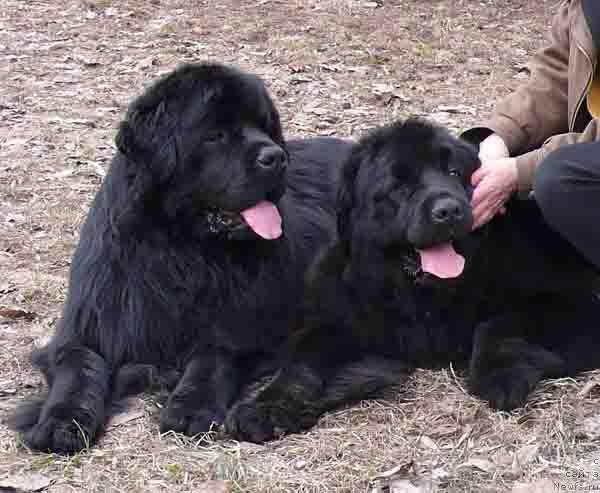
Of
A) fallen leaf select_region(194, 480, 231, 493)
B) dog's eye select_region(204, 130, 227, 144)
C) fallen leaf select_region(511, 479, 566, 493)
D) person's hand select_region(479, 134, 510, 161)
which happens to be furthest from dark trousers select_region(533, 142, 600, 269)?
fallen leaf select_region(194, 480, 231, 493)

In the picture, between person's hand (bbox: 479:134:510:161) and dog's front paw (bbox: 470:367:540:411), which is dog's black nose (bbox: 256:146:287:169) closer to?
person's hand (bbox: 479:134:510:161)

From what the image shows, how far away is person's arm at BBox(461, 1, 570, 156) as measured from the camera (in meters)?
3.80

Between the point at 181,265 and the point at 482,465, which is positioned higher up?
the point at 181,265

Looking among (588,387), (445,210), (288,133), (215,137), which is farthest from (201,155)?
(288,133)

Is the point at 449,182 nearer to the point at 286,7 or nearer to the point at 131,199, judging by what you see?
the point at 131,199

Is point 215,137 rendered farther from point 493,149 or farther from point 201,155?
point 493,149

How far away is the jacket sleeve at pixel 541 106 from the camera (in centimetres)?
380

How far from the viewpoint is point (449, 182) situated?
3.22 m

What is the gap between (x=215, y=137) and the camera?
336 centimetres

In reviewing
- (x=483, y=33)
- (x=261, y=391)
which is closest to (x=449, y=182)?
(x=261, y=391)

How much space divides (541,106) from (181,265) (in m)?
1.59

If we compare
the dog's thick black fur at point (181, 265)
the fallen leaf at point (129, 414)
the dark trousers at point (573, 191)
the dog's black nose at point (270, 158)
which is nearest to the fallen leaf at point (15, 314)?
the dog's thick black fur at point (181, 265)

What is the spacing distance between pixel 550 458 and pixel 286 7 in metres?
7.16

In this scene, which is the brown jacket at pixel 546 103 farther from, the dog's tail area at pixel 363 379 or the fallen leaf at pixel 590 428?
the fallen leaf at pixel 590 428
